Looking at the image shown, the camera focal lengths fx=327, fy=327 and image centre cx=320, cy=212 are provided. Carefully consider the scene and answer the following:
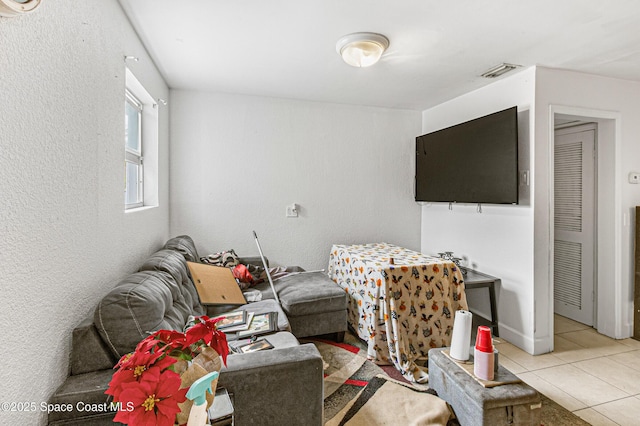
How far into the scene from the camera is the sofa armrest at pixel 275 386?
1.41 m

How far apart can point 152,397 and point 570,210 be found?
399 centimetres

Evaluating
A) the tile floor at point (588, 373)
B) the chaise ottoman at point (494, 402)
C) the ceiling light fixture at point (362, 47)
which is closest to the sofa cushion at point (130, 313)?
the chaise ottoman at point (494, 402)

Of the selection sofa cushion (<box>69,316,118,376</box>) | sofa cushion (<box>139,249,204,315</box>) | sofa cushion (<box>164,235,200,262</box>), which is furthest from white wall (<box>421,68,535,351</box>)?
sofa cushion (<box>69,316,118,376</box>)

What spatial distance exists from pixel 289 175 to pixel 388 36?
1.86 metres

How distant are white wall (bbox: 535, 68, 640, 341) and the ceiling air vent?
42cm

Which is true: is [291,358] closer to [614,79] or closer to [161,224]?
[161,224]

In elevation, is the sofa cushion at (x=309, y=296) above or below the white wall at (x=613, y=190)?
below

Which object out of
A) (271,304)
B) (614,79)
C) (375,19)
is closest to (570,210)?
(614,79)

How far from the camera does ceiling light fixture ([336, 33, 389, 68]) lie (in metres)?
2.17

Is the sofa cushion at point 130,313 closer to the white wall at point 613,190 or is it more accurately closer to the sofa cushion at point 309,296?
the sofa cushion at point 309,296

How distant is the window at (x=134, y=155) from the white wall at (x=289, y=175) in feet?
1.99

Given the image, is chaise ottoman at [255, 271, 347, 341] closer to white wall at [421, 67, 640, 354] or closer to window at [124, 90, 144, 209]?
window at [124, 90, 144, 209]

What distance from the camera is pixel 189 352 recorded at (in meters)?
0.87

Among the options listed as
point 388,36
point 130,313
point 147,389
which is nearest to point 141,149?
point 130,313
